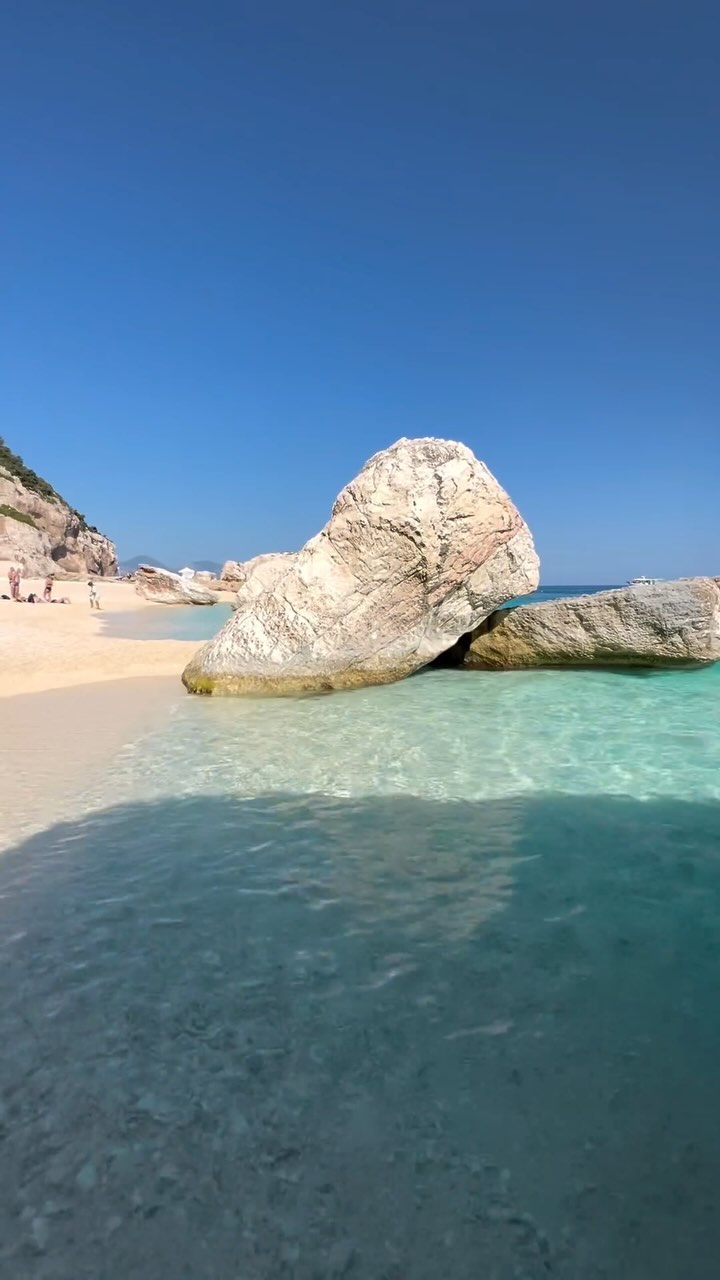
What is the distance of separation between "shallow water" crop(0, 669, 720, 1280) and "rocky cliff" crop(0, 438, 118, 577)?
198 ft

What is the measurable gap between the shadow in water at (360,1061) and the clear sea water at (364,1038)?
0.01m

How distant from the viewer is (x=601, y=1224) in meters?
2.13

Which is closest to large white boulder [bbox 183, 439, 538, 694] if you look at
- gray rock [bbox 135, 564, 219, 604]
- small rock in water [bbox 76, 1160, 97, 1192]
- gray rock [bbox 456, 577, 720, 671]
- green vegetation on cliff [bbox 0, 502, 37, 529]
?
gray rock [bbox 456, 577, 720, 671]

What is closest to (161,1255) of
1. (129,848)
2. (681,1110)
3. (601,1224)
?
(601,1224)

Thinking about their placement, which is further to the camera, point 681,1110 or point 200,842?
point 200,842

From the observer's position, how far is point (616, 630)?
1305 cm

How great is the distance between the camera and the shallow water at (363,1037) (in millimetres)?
2125

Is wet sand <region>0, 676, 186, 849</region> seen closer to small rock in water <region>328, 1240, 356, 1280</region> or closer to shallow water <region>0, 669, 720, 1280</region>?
shallow water <region>0, 669, 720, 1280</region>

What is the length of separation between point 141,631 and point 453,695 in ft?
48.6

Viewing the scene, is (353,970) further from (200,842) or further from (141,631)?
(141,631)

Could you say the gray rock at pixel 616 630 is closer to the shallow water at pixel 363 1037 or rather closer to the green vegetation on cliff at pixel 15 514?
the shallow water at pixel 363 1037

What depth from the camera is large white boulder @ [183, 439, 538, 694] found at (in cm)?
1120

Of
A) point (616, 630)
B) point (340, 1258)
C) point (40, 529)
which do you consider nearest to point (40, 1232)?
point (340, 1258)

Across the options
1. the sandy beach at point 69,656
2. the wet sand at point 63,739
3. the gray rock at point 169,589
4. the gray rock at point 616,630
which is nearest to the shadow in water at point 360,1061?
the wet sand at point 63,739
